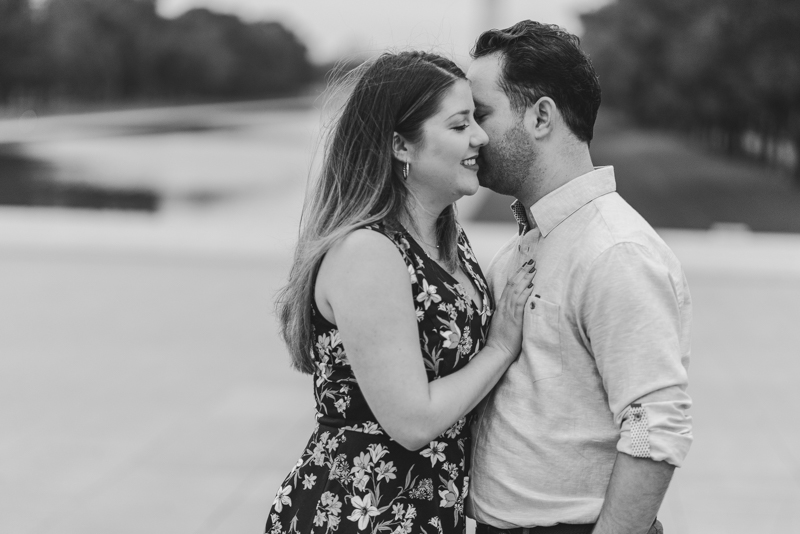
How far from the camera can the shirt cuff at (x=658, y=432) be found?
5.33ft

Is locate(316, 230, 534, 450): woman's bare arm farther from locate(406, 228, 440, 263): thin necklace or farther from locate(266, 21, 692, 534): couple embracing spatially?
locate(406, 228, 440, 263): thin necklace

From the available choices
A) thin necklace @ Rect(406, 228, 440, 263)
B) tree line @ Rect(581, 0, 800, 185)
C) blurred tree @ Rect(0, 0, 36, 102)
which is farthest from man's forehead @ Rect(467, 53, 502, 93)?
blurred tree @ Rect(0, 0, 36, 102)

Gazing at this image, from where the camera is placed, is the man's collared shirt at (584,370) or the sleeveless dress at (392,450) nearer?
the man's collared shirt at (584,370)

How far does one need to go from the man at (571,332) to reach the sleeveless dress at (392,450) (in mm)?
84

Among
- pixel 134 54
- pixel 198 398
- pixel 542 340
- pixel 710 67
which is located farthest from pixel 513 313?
pixel 134 54

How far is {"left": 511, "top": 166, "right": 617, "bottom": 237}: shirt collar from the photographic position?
1.85 meters

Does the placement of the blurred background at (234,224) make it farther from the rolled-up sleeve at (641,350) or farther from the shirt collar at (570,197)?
the rolled-up sleeve at (641,350)

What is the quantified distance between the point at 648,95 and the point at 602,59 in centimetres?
145

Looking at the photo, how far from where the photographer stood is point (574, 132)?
6.21ft

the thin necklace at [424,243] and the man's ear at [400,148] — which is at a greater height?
the man's ear at [400,148]

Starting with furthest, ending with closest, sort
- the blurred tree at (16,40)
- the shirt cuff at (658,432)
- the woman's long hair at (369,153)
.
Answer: the blurred tree at (16,40), the woman's long hair at (369,153), the shirt cuff at (658,432)

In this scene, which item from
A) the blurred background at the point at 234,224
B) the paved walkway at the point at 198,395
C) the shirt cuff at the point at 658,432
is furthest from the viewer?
the blurred background at the point at 234,224

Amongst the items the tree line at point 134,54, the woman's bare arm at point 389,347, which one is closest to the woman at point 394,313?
the woman's bare arm at point 389,347

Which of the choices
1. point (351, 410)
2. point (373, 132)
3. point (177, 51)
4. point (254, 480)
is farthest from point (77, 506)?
point (177, 51)
